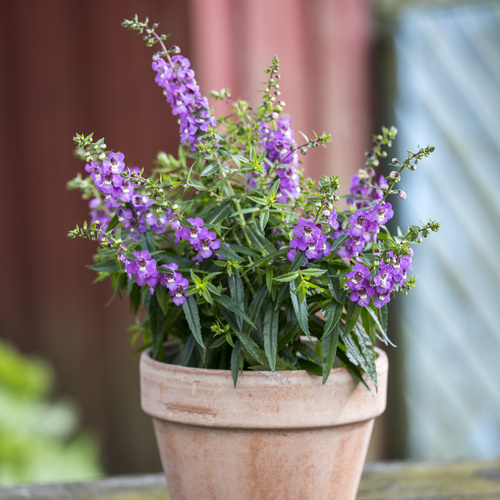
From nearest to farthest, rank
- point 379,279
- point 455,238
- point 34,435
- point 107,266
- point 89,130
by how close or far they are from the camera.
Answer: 1. point 379,279
2. point 107,266
3. point 34,435
4. point 89,130
5. point 455,238

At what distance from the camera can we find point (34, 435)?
2.20 m

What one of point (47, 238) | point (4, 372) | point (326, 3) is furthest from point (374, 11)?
point (4, 372)

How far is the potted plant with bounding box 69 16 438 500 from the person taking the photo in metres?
0.75

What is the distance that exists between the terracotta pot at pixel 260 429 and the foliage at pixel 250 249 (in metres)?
0.03

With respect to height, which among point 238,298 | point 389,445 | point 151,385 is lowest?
point 389,445

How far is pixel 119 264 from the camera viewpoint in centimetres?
83

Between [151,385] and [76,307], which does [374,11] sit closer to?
[76,307]

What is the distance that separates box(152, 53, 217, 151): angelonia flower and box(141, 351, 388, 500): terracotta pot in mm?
281

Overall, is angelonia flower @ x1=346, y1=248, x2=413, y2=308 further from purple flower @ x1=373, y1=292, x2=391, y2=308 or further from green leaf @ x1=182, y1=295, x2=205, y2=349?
green leaf @ x1=182, y1=295, x2=205, y2=349

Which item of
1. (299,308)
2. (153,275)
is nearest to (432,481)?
(299,308)

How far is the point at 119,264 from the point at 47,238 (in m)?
1.82

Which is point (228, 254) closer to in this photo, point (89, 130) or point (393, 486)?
point (393, 486)

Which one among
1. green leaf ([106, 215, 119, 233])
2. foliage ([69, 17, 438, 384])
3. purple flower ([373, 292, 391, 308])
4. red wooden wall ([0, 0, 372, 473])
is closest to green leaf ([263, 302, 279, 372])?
foliage ([69, 17, 438, 384])

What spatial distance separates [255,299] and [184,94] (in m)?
0.25
